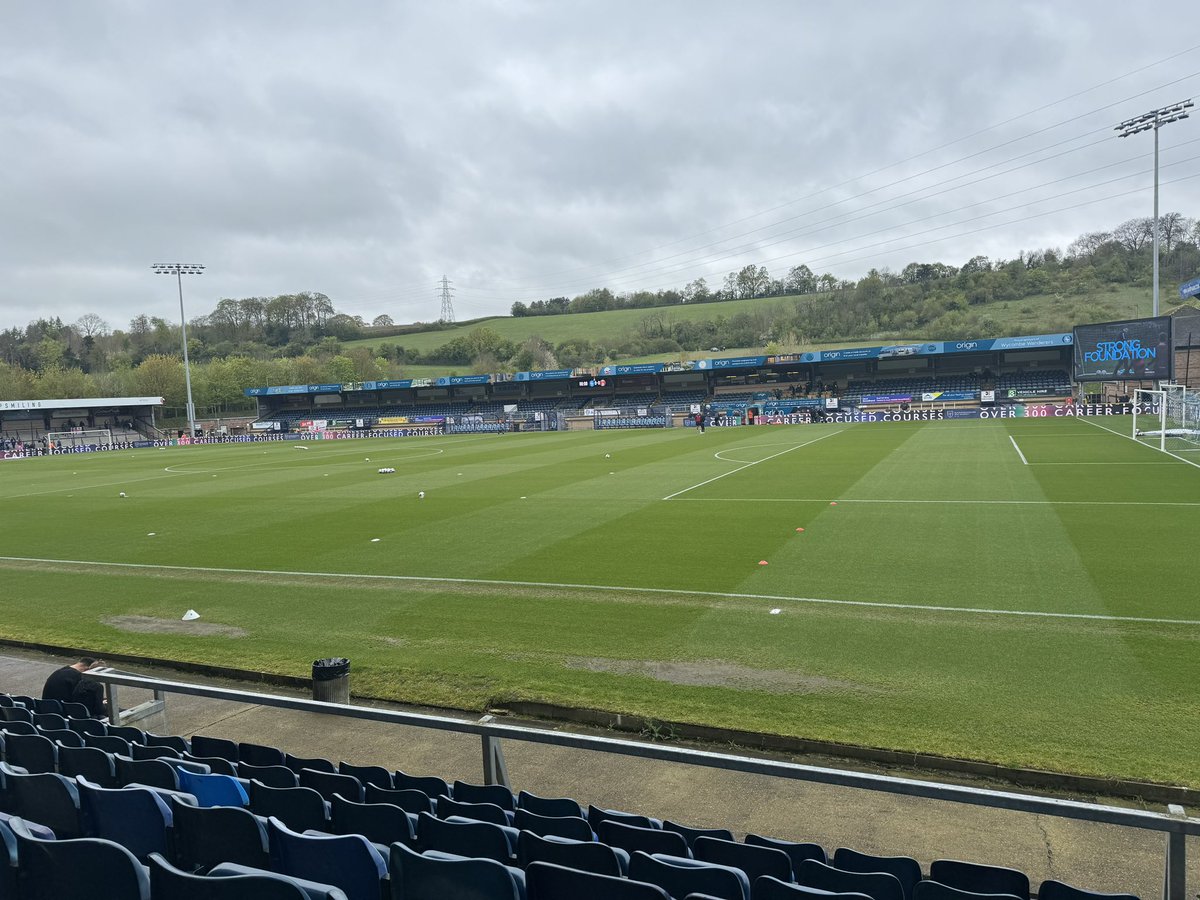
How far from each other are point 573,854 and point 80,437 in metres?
99.1

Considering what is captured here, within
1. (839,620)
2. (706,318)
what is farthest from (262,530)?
(706,318)

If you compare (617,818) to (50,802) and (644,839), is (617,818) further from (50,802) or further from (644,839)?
(50,802)

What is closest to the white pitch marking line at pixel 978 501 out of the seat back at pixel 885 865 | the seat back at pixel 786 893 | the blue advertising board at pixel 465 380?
the seat back at pixel 885 865

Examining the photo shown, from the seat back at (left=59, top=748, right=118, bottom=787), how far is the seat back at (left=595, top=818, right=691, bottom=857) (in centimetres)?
333

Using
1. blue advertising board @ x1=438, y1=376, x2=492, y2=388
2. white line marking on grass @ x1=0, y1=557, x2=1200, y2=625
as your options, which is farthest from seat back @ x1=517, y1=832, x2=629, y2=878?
blue advertising board @ x1=438, y1=376, x2=492, y2=388

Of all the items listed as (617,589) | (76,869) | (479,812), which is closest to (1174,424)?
(617,589)

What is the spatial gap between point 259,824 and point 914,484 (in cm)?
2365

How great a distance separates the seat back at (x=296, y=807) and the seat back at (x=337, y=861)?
59 centimetres

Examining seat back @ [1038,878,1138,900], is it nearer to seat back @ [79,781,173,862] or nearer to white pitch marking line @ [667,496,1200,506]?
seat back @ [79,781,173,862]

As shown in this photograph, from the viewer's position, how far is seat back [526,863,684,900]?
2963mm

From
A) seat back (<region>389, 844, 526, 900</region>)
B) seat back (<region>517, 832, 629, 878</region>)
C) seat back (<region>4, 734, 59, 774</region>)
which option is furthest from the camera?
seat back (<region>4, 734, 59, 774</region>)

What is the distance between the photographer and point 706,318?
139m

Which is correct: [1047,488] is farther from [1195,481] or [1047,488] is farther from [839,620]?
[839,620]

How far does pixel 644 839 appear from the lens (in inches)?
152
